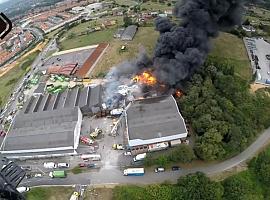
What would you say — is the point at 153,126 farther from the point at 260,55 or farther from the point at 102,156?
the point at 260,55

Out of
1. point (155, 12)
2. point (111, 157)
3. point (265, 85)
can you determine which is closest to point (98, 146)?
point (111, 157)

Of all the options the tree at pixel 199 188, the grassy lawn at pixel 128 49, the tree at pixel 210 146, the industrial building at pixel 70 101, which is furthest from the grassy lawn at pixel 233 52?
the tree at pixel 199 188

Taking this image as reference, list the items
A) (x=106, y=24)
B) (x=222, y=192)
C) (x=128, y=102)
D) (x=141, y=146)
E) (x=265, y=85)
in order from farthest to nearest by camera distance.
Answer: (x=106, y=24)
(x=265, y=85)
(x=128, y=102)
(x=141, y=146)
(x=222, y=192)

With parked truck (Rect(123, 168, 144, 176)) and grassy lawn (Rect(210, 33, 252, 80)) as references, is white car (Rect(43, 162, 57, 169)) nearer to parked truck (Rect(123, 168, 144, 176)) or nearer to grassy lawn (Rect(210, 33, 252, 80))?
parked truck (Rect(123, 168, 144, 176))

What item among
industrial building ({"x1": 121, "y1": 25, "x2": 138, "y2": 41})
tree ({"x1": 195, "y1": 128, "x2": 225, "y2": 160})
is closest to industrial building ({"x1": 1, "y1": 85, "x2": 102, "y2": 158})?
tree ({"x1": 195, "y1": 128, "x2": 225, "y2": 160})

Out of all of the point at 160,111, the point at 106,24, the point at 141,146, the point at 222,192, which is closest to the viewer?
the point at 222,192

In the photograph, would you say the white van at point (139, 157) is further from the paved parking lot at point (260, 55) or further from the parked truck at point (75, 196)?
the paved parking lot at point (260, 55)

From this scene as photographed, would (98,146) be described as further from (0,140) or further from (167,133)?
(0,140)

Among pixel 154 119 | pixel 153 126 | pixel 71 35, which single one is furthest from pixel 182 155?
pixel 71 35
